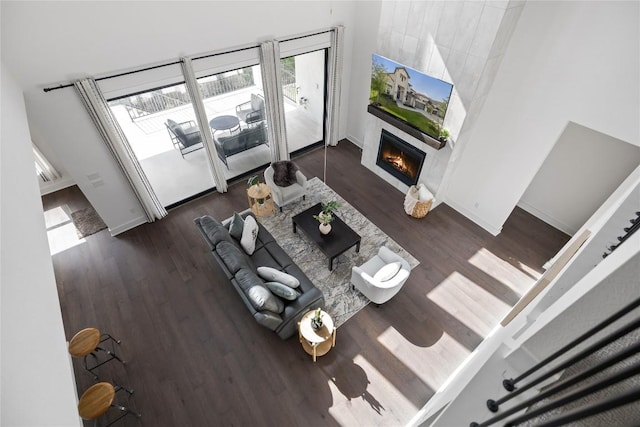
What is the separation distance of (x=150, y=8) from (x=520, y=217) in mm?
7211

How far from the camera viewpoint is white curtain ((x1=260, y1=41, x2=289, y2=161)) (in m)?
5.60

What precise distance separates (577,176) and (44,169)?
1046cm

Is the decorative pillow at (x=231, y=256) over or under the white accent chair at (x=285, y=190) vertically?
over

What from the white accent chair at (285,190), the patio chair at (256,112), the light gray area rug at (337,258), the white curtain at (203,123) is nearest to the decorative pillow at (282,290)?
the light gray area rug at (337,258)

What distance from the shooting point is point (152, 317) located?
15.6 feet

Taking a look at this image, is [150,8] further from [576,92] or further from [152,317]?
[576,92]

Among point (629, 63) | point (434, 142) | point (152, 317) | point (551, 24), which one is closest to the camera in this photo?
point (629, 63)

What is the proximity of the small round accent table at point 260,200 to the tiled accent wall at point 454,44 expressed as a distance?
3196 mm

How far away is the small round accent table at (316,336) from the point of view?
398cm

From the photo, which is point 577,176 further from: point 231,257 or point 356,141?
point 231,257

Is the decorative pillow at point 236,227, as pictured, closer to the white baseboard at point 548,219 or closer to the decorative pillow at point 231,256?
the decorative pillow at point 231,256

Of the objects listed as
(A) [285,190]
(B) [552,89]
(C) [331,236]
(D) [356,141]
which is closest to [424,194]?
(C) [331,236]

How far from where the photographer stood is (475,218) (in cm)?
604

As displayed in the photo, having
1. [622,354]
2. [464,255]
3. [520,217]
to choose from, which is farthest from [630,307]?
[520,217]
